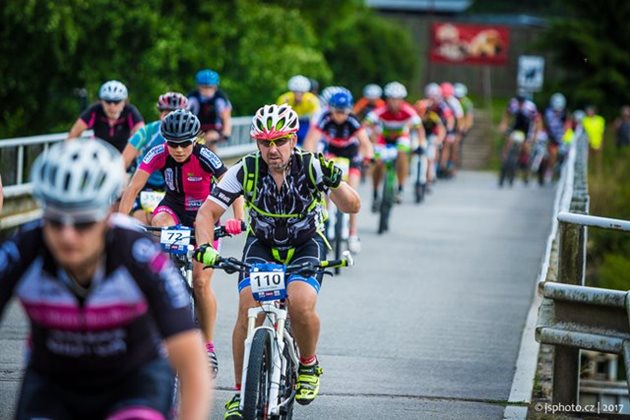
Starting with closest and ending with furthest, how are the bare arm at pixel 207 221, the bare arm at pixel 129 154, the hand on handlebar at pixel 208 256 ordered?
1. the hand on handlebar at pixel 208 256
2. the bare arm at pixel 207 221
3. the bare arm at pixel 129 154

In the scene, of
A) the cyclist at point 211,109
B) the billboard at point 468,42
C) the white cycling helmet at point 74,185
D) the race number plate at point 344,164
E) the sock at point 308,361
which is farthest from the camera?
the billboard at point 468,42

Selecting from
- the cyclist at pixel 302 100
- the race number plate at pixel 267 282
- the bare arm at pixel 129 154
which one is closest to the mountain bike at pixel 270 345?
the race number plate at pixel 267 282

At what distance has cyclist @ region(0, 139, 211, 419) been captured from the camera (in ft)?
15.8

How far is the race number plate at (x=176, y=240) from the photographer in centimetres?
876

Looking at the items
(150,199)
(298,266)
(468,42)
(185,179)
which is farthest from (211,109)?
(468,42)

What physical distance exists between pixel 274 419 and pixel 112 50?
21944 millimetres

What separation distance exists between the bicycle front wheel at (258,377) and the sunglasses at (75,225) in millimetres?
2663

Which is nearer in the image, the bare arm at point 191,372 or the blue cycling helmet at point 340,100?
the bare arm at point 191,372

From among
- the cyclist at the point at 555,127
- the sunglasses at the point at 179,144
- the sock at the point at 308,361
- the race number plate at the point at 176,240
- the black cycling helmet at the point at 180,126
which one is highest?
the black cycling helmet at the point at 180,126

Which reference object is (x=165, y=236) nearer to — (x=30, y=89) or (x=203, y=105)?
(x=203, y=105)

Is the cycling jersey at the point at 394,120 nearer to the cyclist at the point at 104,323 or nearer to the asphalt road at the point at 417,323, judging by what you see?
the asphalt road at the point at 417,323

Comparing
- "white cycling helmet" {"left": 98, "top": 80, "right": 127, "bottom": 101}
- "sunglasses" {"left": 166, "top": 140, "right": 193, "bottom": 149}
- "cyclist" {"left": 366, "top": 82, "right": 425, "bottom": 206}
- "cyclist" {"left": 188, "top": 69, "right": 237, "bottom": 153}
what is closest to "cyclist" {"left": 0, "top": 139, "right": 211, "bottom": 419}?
"sunglasses" {"left": 166, "top": 140, "right": 193, "bottom": 149}

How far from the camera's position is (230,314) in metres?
13.2

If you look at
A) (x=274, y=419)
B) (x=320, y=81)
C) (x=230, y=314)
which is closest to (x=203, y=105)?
(x=230, y=314)
